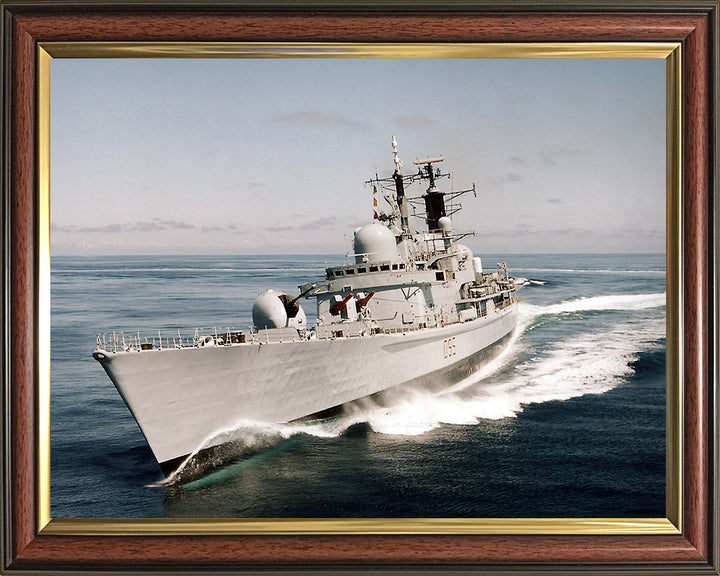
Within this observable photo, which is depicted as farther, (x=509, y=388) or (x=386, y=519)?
(x=509, y=388)

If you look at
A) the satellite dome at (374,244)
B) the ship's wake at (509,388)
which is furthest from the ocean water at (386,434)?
the satellite dome at (374,244)

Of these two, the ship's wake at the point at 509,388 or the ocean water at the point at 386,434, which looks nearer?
the ocean water at the point at 386,434

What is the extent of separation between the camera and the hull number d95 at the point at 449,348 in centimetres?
1173

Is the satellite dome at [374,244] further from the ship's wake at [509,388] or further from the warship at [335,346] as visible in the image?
the ship's wake at [509,388]

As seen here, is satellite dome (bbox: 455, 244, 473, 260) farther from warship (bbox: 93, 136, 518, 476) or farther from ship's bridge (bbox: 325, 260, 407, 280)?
ship's bridge (bbox: 325, 260, 407, 280)

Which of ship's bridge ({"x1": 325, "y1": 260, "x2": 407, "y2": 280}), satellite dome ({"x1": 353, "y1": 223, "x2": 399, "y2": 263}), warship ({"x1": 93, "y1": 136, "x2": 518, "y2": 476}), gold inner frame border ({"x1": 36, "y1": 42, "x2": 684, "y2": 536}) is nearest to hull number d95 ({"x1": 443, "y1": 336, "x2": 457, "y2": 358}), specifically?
warship ({"x1": 93, "y1": 136, "x2": 518, "y2": 476})

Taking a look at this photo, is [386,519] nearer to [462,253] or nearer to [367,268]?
[367,268]

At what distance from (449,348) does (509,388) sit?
1.88 m

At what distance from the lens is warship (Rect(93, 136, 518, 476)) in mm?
7125

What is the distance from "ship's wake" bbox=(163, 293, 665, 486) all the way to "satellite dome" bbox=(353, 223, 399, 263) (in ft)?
10.5

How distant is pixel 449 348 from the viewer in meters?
11.9

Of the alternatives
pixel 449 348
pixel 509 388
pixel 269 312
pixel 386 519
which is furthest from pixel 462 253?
pixel 386 519

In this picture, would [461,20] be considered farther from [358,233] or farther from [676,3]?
[358,233]

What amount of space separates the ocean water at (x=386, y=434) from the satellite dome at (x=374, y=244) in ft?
14.9
